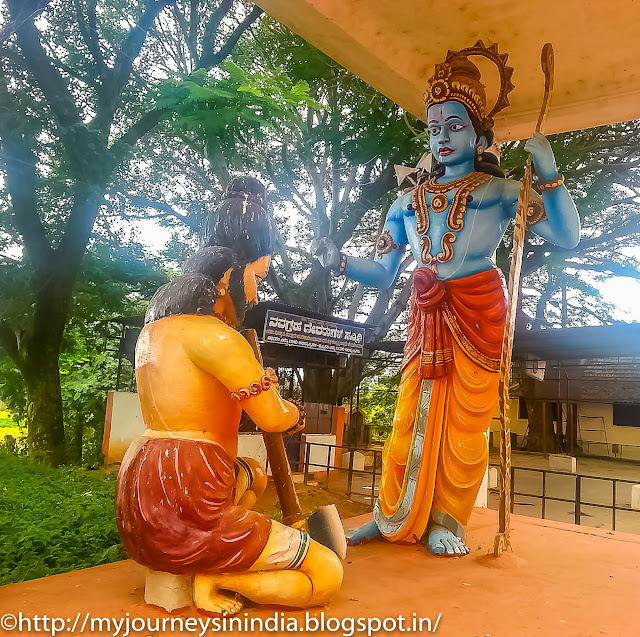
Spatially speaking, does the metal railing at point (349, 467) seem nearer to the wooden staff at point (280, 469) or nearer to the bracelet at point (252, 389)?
the wooden staff at point (280, 469)

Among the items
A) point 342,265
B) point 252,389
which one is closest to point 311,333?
point 342,265

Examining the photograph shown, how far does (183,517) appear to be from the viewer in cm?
158

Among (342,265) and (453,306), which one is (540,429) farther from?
(342,265)

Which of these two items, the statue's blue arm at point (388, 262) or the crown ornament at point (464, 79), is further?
the statue's blue arm at point (388, 262)

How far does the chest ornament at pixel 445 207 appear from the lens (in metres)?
2.79

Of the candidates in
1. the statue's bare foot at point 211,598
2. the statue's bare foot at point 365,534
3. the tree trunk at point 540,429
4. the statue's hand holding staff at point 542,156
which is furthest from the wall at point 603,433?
the statue's bare foot at point 211,598

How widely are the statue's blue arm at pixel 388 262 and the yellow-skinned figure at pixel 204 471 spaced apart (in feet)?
4.18

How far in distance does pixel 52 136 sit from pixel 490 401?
13.6ft

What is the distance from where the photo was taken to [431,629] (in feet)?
5.47

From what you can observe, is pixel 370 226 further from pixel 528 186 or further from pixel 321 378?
pixel 528 186

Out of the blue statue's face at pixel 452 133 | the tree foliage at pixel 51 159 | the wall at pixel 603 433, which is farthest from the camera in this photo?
the wall at pixel 603 433

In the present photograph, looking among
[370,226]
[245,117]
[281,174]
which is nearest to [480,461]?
[245,117]

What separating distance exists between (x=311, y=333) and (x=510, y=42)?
5.26 metres

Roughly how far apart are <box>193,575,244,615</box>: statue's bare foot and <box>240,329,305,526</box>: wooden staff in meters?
0.34
